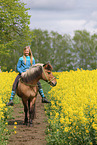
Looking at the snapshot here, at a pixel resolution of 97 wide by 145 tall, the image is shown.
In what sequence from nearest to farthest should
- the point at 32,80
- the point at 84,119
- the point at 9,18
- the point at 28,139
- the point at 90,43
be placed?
the point at 84,119
the point at 28,139
the point at 32,80
the point at 9,18
the point at 90,43

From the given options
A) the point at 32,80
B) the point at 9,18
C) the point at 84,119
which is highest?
the point at 9,18

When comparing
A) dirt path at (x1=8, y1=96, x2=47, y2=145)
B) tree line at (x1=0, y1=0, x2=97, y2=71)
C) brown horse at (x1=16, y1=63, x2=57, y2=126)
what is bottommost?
dirt path at (x1=8, y1=96, x2=47, y2=145)

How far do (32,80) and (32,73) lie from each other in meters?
0.25

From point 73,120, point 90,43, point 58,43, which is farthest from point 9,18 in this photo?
point 90,43

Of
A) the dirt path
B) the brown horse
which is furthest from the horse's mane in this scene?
the dirt path

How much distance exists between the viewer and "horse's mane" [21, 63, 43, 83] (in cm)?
811

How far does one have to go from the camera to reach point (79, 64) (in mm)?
50688

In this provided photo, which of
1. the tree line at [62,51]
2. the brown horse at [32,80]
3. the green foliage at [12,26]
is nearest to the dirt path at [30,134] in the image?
the brown horse at [32,80]

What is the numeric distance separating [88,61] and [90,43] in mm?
4012

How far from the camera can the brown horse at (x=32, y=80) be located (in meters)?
7.98

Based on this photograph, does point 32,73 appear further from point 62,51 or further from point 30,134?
point 62,51

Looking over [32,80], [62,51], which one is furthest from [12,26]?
[62,51]

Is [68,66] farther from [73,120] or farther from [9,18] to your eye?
[73,120]

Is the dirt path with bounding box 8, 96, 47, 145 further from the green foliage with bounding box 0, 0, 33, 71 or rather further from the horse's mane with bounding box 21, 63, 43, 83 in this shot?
the green foliage with bounding box 0, 0, 33, 71
